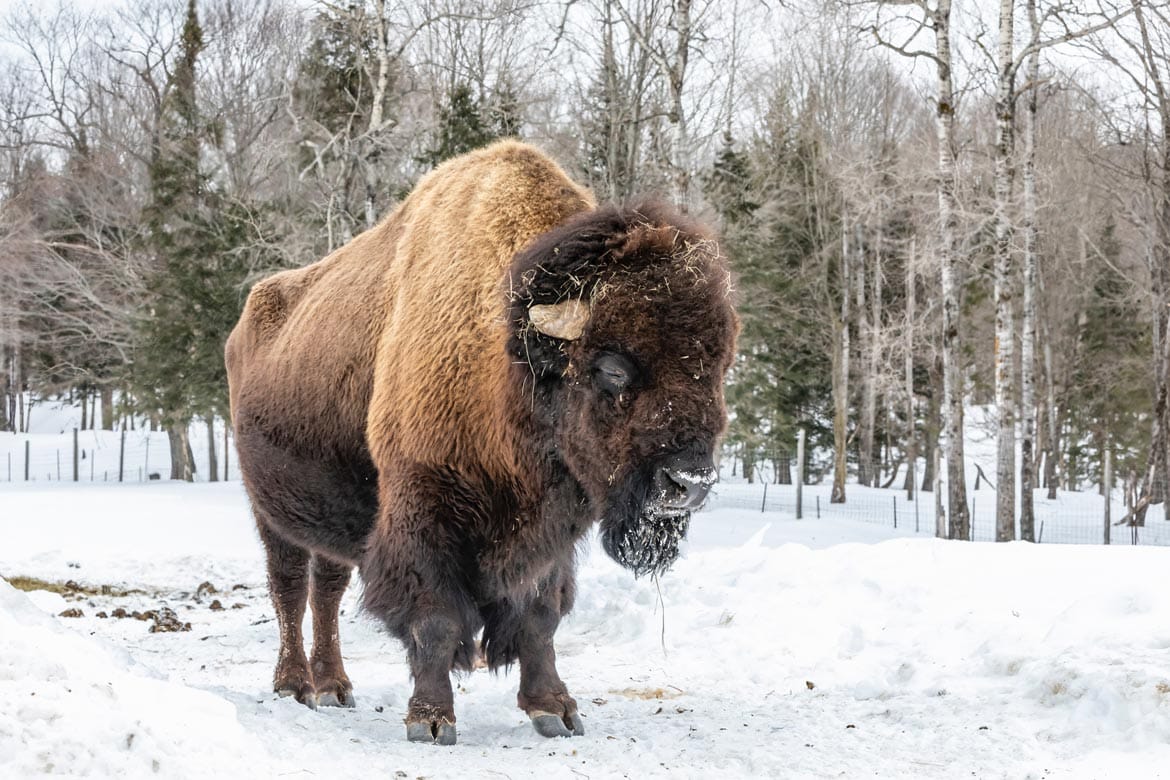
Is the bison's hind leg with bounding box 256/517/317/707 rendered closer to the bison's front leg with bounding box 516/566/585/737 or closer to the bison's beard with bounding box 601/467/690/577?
the bison's front leg with bounding box 516/566/585/737

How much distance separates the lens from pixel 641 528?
4480 mm

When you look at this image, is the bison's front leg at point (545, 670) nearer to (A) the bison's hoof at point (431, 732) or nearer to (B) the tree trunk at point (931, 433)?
(A) the bison's hoof at point (431, 732)

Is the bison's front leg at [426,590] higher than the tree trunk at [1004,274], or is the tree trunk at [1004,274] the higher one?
Answer: the tree trunk at [1004,274]

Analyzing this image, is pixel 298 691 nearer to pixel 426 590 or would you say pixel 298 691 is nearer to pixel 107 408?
pixel 426 590

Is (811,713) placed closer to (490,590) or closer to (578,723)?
(578,723)

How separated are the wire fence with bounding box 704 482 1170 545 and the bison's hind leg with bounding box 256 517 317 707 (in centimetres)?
1362

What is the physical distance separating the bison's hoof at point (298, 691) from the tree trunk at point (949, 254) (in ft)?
42.3

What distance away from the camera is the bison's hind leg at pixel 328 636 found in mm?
6309

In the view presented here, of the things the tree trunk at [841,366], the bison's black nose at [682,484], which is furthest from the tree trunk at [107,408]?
the bison's black nose at [682,484]

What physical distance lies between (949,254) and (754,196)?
42.4ft

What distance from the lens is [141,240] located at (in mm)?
30625

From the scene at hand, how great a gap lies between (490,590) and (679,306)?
1.71m

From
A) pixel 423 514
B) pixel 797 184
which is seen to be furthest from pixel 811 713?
pixel 797 184

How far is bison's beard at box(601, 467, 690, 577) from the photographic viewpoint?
435 centimetres
